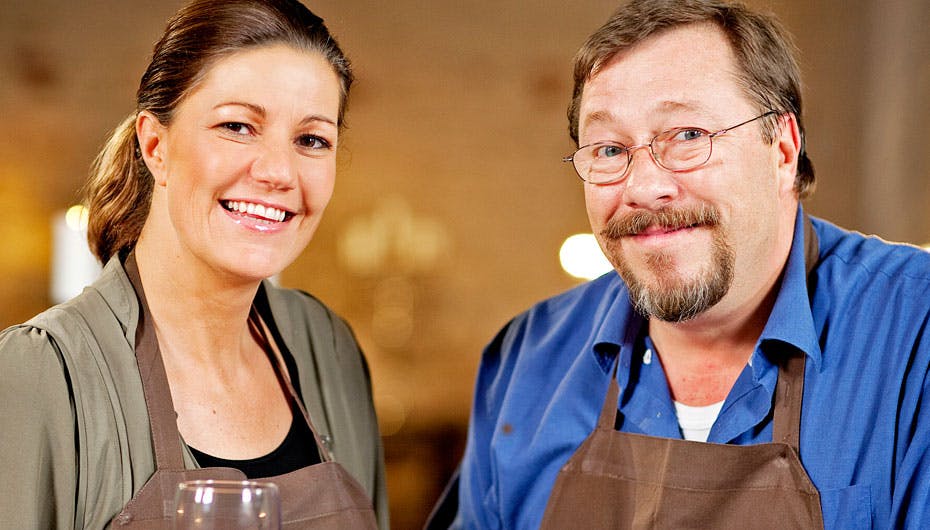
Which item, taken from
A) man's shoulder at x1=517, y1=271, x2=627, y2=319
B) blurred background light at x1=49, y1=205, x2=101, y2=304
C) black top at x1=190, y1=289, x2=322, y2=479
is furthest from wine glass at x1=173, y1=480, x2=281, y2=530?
blurred background light at x1=49, y1=205, x2=101, y2=304

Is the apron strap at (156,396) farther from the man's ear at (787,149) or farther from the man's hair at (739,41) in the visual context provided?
the man's ear at (787,149)

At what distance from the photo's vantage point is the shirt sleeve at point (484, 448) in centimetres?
235

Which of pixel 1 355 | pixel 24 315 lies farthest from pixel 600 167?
pixel 24 315

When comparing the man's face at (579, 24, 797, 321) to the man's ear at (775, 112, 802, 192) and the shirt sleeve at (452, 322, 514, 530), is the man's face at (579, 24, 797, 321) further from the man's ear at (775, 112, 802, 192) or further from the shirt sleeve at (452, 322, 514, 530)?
the shirt sleeve at (452, 322, 514, 530)

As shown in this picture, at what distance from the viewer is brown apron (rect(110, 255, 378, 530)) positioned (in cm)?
171

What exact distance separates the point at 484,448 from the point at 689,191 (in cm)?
81

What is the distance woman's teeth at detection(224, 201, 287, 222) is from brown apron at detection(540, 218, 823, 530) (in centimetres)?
81

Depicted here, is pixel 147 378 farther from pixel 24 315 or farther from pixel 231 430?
pixel 24 315

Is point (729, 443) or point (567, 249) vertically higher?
point (567, 249)

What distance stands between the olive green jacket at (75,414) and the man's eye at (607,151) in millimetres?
969

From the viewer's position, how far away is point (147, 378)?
6.02 feet

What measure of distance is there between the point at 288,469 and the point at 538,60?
674 cm

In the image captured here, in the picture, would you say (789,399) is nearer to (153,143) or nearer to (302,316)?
(302,316)

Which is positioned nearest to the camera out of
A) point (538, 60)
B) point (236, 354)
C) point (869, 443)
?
point (869, 443)
